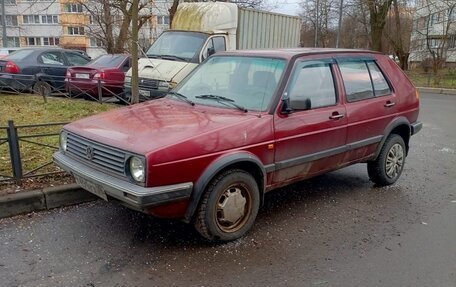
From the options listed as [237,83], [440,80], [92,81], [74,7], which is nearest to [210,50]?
[92,81]

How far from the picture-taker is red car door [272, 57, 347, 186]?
4.22 m

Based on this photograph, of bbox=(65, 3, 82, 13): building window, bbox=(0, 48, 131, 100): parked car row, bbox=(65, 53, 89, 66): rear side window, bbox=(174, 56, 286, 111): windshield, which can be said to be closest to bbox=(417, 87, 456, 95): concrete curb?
bbox=(0, 48, 131, 100): parked car row

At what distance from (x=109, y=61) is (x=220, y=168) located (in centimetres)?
1009

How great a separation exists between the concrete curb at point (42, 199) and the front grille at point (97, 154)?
783 millimetres

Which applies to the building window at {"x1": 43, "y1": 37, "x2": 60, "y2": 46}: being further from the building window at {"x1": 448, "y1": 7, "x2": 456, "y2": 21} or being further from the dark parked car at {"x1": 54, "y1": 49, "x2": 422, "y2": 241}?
the dark parked car at {"x1": 54, "y1": 49, "x2": 422, "y2": 241}

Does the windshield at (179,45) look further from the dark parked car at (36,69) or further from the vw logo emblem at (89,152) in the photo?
the vw logo emblem at (89,152)

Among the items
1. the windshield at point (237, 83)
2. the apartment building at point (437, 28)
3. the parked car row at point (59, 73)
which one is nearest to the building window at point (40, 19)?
the apartment building at point (437, 28)

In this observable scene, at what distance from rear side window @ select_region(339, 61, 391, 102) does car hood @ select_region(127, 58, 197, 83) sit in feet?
16.4

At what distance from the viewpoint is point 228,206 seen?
3.90 meters

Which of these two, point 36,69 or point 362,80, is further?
point 36,69

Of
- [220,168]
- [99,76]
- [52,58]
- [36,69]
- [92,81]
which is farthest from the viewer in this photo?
[52,58]

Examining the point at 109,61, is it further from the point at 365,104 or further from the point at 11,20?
the point at 11,20

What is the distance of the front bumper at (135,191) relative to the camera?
3.33 meters

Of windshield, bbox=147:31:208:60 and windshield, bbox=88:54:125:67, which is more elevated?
windshield, bbox=147:31:208:60
